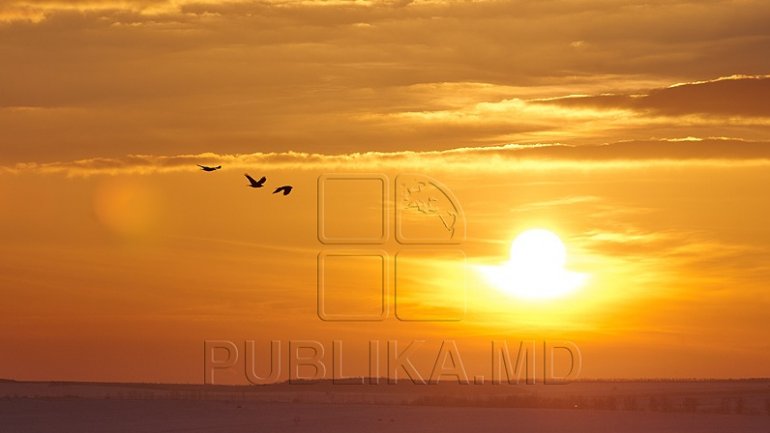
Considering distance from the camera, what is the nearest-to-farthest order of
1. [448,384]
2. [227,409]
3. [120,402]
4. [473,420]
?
[473,420]
[227,409]
[120,402]
[448,384]

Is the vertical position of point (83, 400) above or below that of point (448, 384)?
below

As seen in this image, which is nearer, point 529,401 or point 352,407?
point 352,407

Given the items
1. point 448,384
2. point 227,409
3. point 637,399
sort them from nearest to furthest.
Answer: point 227,409
point 637,399
point 448,384

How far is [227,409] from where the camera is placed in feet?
288

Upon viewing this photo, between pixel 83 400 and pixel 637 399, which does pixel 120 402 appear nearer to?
pixel 83 400

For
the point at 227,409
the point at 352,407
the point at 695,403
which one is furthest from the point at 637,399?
the point at 227,409

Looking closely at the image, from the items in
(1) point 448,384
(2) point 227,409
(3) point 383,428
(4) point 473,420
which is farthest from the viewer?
(1) point 448,384

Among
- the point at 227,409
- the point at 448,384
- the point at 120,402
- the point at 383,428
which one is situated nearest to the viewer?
the point at 383,428

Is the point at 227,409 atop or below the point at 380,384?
below

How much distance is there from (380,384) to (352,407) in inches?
3237

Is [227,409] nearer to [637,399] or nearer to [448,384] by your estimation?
[637,399]

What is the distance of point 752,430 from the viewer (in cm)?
7481

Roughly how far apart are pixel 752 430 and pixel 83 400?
148 ft

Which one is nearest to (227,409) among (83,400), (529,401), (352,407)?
(352,407)
